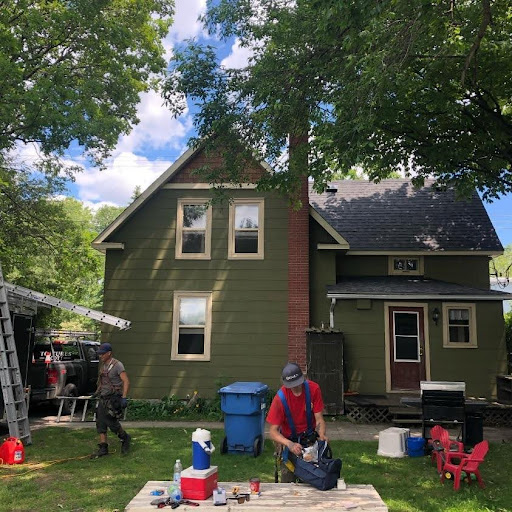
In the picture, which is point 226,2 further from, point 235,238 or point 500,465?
point 500,465

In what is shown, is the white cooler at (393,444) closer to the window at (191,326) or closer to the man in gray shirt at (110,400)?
the man in gray shirt at (110,400)

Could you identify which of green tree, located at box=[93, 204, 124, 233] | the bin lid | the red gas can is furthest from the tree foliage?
green tree, located at box=[93, 204, 124, 233]

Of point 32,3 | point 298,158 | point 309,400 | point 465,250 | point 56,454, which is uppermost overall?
point 32,3

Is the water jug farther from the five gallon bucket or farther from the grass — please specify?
the five gallon bucket

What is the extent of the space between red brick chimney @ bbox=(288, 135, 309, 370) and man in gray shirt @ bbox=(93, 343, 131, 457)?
5.71 meters

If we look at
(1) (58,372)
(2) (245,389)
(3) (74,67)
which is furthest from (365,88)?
(3) (74,67)

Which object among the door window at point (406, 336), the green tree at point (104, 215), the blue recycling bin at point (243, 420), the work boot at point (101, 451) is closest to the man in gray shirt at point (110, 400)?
the work boot at point (101, 451)

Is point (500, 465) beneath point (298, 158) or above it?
beneath

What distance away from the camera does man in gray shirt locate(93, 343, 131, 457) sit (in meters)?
7.94

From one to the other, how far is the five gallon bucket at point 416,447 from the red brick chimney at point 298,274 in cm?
478

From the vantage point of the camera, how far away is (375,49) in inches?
341

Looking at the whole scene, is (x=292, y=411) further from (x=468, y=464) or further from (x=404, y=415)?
(x=404, y=415)

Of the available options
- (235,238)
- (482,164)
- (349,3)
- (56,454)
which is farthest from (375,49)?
(56,454)

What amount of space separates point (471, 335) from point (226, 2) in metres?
10.5
